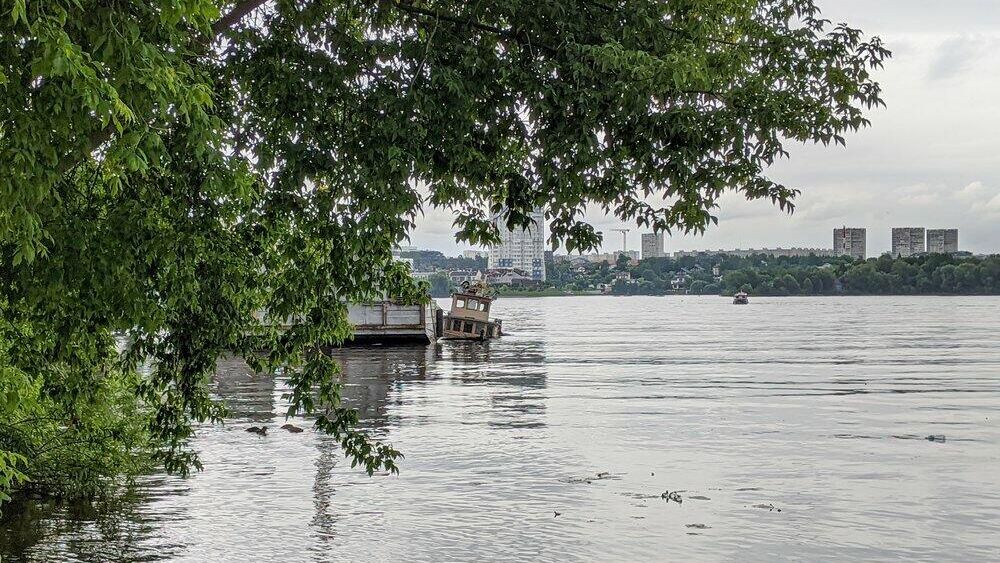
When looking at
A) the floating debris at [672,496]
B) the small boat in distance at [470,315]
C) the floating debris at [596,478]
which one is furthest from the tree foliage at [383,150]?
the small boat in distance at [470,315]

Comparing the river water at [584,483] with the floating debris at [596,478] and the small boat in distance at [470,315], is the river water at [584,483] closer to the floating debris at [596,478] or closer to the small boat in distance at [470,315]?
the floating debris at [596,478]

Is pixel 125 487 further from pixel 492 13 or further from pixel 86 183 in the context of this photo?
pixel 492 13

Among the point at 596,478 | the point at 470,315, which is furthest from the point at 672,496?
the point at 470,315

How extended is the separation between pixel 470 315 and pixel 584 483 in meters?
61.3

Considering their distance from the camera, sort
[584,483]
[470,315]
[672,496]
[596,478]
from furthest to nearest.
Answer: [470,315] → [596,478] → [584,483] → [672,496]

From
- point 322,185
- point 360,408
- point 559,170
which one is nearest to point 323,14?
point 322,185

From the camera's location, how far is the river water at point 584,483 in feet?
54.7

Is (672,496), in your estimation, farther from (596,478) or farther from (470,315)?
(470,315)

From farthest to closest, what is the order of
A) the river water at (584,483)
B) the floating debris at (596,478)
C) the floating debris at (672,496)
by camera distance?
the floating debris at (596,478) < the floating debris at (672,496) < the river water at (584,483)

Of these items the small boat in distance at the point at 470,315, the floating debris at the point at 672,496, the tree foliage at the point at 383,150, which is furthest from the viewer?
the small boat in distance at the point at 470,315

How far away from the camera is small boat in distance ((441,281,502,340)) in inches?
3243

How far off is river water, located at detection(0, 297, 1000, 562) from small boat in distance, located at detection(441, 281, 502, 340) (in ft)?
115

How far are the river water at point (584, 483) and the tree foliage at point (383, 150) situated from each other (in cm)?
535

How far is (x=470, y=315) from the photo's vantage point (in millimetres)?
83438
